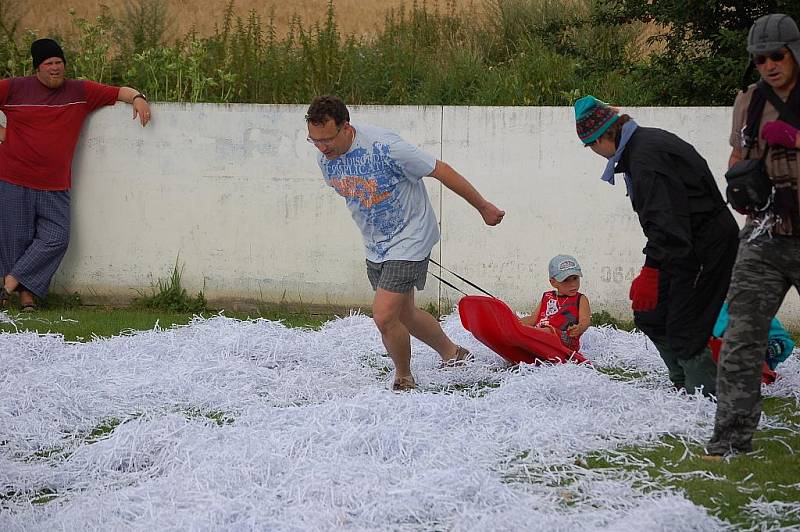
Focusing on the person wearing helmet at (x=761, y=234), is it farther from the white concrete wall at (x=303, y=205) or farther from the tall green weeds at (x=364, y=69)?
the tall green weeds at (x=364, y=69)

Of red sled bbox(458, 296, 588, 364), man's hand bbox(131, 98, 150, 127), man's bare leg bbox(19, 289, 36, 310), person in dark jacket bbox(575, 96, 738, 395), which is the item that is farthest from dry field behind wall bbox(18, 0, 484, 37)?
person in dark jacket bbox(575, 96, 738, 395)

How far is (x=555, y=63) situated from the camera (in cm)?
1182

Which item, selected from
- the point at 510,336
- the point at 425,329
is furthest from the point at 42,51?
the point at 510,336

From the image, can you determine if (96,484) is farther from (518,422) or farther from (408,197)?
(408,197)

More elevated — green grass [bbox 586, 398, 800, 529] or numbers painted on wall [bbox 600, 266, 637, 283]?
numbers painted on wall [bbox 600, 266, 637, 283]

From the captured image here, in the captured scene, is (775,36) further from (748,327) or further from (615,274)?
(615,274)

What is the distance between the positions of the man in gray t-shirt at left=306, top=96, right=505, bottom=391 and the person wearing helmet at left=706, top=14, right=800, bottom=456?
1.93 metres

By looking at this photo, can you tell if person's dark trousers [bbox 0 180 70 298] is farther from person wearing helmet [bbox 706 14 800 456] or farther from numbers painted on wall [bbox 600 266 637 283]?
person wearing helmet [bbox 706 14 800 456]

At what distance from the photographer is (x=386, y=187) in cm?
683

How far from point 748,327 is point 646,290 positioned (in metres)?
0.96

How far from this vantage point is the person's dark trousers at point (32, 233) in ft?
33.7

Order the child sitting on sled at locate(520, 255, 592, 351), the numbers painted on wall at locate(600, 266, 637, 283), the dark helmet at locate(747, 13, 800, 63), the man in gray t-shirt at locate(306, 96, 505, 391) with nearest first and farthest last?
1. the dark helmet at locate(747, 13, 800, 63)
2. the man in gray t-shirt at locate(306, 96, 505, 391)
3. the child sitting on sled at locate(520, 255, 592, 351)
4. the numbers painted on wall at locate(600, 266, 637, 283)

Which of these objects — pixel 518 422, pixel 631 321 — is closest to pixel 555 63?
pixel 631 321

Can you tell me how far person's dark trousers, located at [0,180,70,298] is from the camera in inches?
405
